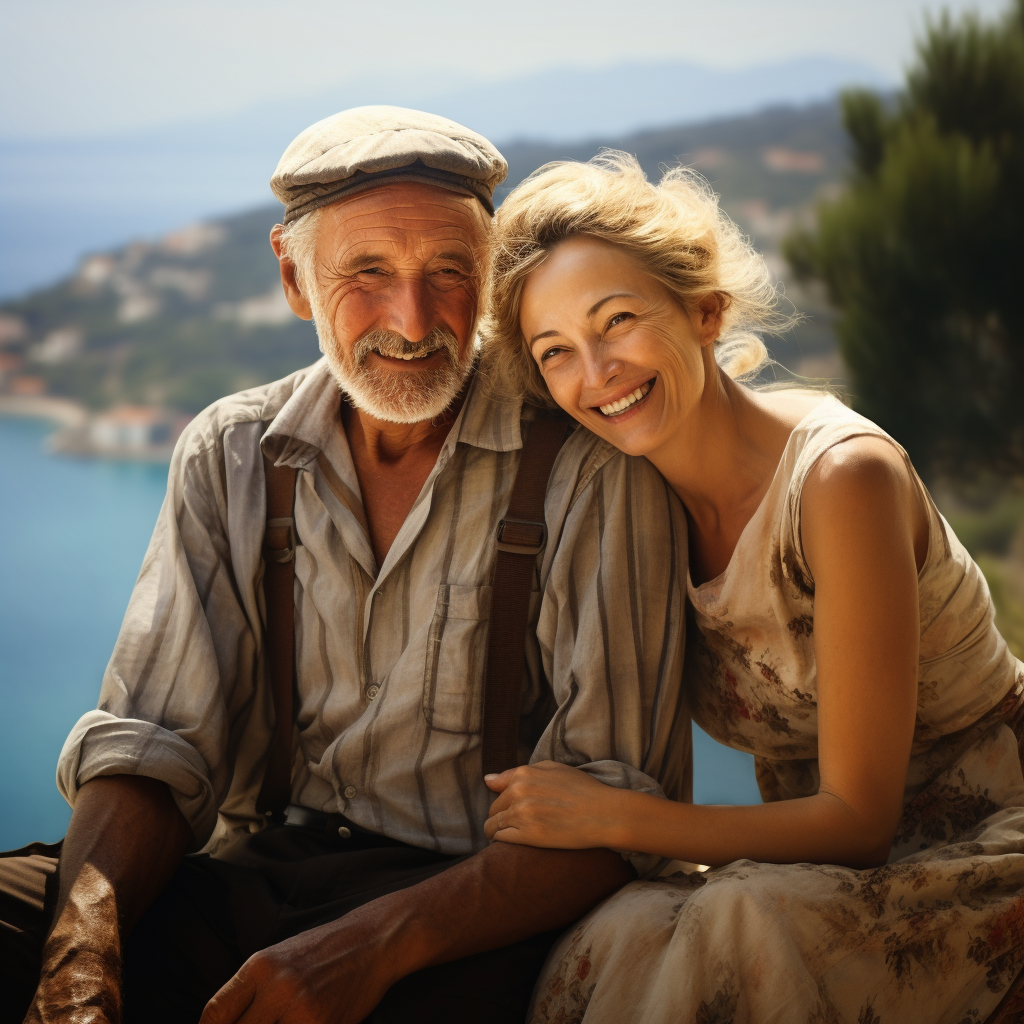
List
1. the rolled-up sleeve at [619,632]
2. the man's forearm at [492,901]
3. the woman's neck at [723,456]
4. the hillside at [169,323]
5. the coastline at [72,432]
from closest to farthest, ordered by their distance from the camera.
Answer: the man's forearm at [492,901] < the rolled-up sleeve at [619,632] < the woman's neck at [723,456] < the coastline at [72,432] < the hillside at [169,323]

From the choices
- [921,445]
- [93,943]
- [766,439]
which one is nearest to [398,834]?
[93,943]

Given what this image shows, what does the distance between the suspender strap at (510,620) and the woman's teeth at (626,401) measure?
0.19 meters

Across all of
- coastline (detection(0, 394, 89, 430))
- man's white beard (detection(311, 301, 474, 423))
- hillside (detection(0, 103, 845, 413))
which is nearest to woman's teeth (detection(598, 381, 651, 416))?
man's white beard (detection(311, 301, 474, 423))

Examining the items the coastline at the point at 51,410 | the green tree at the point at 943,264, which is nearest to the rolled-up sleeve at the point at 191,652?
the green tree at the point at 943,264

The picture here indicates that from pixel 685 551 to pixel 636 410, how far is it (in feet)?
0.94

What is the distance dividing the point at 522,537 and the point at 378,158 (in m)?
0.70

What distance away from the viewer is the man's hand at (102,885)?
133 cm

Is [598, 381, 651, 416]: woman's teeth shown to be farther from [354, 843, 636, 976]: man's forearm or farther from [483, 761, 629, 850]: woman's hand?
[354, 843, 636, 976]: man's forearm

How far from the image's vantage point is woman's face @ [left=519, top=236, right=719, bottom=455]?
1.59m

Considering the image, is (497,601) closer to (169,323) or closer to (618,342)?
(618,342)

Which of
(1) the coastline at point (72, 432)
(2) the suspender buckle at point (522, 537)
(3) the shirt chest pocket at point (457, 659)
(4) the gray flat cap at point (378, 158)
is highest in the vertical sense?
(1) the coastline at point (72, 432)

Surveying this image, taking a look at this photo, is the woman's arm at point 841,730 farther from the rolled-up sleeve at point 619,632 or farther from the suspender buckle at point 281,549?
the suspender buckle at point 281,549

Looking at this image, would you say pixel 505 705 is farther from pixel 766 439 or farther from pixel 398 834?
pixel 766 439

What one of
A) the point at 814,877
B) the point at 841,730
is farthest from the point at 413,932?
the point at 841,730
